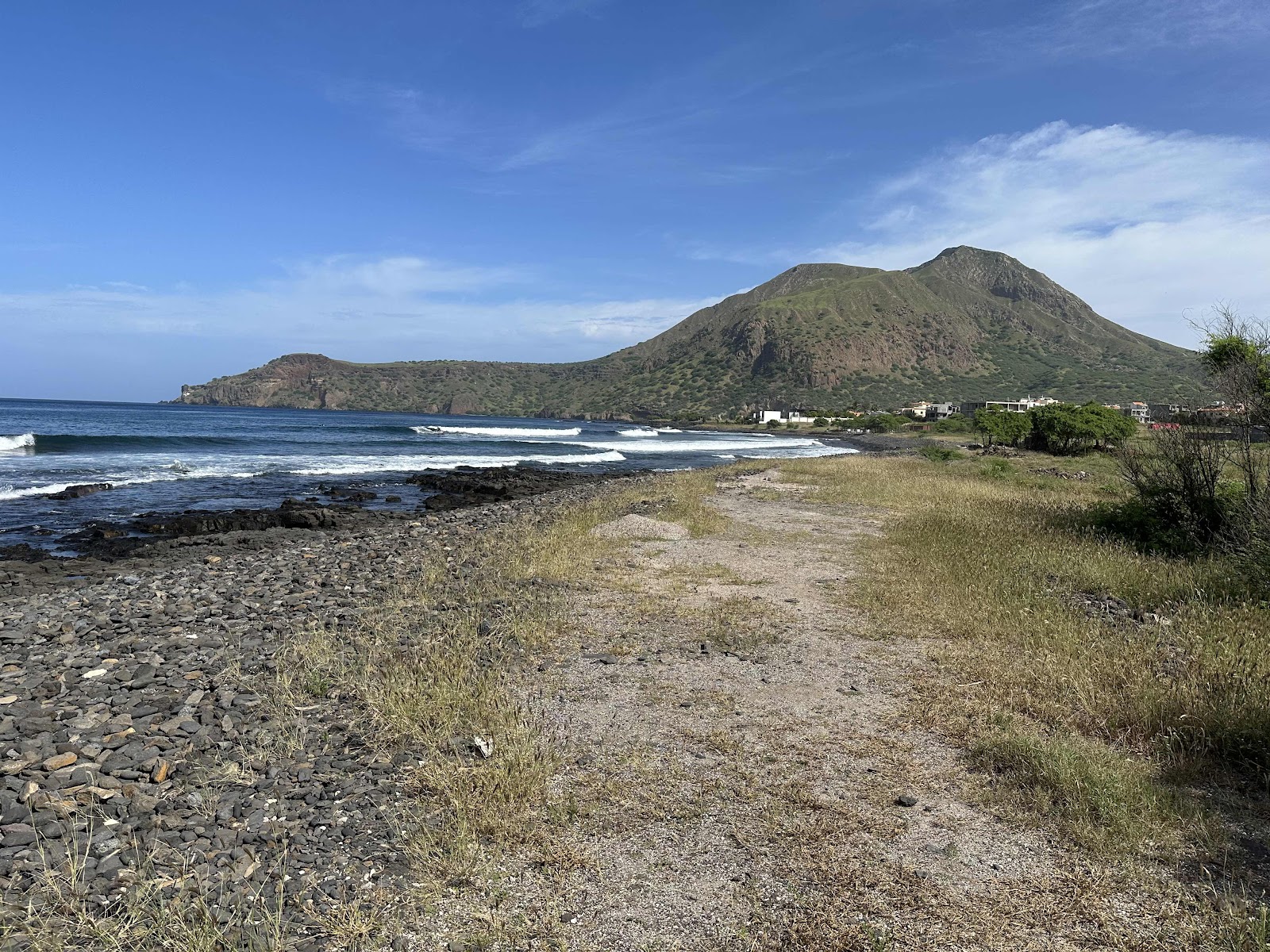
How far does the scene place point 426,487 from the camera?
30.7 meters

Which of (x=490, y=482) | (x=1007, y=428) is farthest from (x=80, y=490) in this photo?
(x=1007, y=428)

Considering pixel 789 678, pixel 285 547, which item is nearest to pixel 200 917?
pixel 789 678

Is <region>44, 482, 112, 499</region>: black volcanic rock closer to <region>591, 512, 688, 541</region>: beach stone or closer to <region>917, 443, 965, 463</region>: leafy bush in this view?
<region>591, 512, 688, 541</region>: beach stone

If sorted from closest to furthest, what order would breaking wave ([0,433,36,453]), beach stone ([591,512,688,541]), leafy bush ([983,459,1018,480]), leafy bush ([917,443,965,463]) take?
beach stone ([591,512,688,541]) → leafy bush ([983,459,1018,480]) → breaking wave ([0,433,36,453]) → leafy bush ([917,443,965,463])

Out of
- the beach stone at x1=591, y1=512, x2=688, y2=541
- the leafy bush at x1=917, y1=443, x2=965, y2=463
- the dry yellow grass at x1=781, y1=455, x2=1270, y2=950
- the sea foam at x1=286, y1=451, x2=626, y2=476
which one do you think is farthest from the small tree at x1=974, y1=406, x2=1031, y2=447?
the beach stone at x1=591, y1=512, x2=688, y2=541

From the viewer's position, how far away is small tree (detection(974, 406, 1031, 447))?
167 feet

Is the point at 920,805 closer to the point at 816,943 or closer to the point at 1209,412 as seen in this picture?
the point at 816,943

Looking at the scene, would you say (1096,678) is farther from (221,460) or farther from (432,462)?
(221,460)

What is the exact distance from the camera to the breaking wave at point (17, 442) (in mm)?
41506

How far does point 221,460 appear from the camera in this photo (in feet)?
130

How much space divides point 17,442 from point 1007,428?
67.3 meters

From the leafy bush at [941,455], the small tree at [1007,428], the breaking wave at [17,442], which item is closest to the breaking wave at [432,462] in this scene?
the breaking wave at [17,442]

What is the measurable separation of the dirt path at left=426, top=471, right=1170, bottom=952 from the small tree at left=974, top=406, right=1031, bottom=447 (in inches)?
1970

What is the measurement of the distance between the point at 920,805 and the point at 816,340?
206 meters
